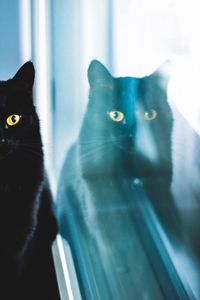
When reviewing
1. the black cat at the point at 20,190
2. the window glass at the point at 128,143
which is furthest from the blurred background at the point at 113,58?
the black cat at the point at 20,190

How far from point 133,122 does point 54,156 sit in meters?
0.34

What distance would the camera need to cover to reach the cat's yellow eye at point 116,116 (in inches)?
65.1

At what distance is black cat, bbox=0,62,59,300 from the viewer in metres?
1.30

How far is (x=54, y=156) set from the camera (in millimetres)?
1695

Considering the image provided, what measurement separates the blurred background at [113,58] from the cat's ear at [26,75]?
0.07 meters

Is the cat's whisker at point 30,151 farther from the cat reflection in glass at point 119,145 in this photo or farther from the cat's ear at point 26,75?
the cat reflection in glass at point 119,145

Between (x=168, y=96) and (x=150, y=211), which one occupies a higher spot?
(x=168, y=96)

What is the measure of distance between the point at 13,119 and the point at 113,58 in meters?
0.55

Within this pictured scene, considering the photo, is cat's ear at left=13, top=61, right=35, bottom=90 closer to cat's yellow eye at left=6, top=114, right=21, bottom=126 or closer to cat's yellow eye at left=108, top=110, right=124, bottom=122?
cat's yellow eye at left=6, top=114, right=21, bottom=126

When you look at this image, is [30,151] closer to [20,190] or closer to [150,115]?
[20,190]

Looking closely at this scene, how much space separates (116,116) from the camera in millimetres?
1664

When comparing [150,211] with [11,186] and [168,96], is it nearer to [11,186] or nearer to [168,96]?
[168,96]

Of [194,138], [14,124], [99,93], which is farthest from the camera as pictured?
[99,93]

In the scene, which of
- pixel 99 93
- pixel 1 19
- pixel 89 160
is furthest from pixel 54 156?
pixel 1 19
